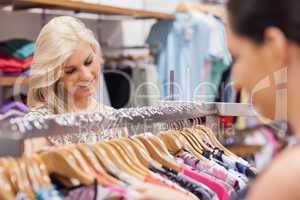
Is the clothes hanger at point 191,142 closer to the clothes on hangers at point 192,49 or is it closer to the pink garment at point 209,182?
the pink garment at point 209,182

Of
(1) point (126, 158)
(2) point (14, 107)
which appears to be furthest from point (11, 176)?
(2) point (14, 107)

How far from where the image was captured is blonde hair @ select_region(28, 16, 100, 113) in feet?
5.82

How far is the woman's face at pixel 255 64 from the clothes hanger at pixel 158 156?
0.35 metres

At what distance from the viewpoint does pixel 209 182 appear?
3.52ft

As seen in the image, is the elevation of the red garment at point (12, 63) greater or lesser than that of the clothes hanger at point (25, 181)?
greater

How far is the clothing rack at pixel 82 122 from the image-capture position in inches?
35.8

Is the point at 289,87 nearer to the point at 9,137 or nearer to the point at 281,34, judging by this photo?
the point at 281,34

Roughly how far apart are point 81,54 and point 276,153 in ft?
3.94

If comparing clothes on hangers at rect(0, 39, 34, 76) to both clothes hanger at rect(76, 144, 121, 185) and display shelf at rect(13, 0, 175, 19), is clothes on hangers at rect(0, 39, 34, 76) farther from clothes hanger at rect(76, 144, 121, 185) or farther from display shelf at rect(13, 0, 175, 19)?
clothes hanger at rect(76, 144, 121, 185)

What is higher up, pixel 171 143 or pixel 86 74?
pixel 86 74

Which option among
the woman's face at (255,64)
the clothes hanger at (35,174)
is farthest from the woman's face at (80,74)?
the woman's face at (255,64)

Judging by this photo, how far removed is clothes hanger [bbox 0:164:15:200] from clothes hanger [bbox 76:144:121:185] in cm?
16

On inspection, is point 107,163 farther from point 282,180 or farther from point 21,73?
point 21,73

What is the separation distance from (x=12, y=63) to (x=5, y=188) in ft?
5.56
